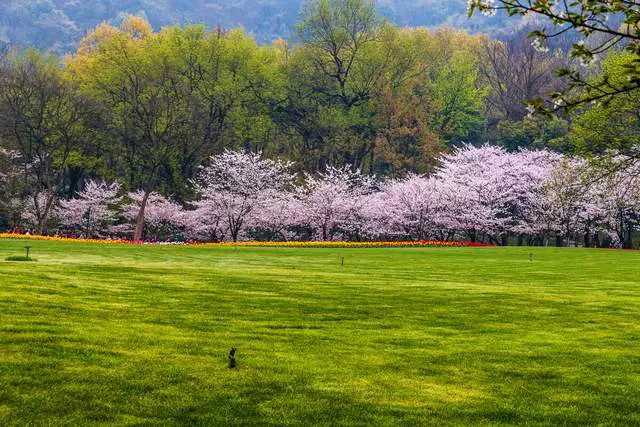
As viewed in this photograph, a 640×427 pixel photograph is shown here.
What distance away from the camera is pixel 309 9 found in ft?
219

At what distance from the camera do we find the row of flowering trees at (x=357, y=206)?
54438 mm

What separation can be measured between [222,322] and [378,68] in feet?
187

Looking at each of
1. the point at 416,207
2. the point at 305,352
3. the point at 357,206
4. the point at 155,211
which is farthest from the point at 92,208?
the point at 305,352

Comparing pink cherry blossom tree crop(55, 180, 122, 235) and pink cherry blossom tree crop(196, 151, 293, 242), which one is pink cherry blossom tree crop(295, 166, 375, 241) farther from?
pink cherry blossom tree crop(55, 180, 122, 235)

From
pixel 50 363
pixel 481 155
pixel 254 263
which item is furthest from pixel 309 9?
pixel 50 363

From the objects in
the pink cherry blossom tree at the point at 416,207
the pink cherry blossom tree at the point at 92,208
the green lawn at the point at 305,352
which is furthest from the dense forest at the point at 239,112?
A: the green lawn at the point at 305,352

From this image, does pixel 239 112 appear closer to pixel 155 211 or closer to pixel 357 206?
pixel 155 211

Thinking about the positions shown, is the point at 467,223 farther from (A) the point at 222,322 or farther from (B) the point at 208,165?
(A) the point at 222,322

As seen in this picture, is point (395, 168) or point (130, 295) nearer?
point (130, 295)

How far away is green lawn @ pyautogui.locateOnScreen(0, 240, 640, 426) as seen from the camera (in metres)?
7.75

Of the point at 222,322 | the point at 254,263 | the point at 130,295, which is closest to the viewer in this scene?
the point at 222,322

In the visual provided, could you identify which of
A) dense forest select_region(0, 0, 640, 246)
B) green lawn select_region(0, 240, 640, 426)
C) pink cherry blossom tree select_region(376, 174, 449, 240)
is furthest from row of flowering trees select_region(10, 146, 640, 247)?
green lawn select_region(0, 240, 640, 426)

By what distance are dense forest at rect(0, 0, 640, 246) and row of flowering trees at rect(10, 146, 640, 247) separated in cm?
69

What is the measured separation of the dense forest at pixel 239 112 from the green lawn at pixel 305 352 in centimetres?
3731
